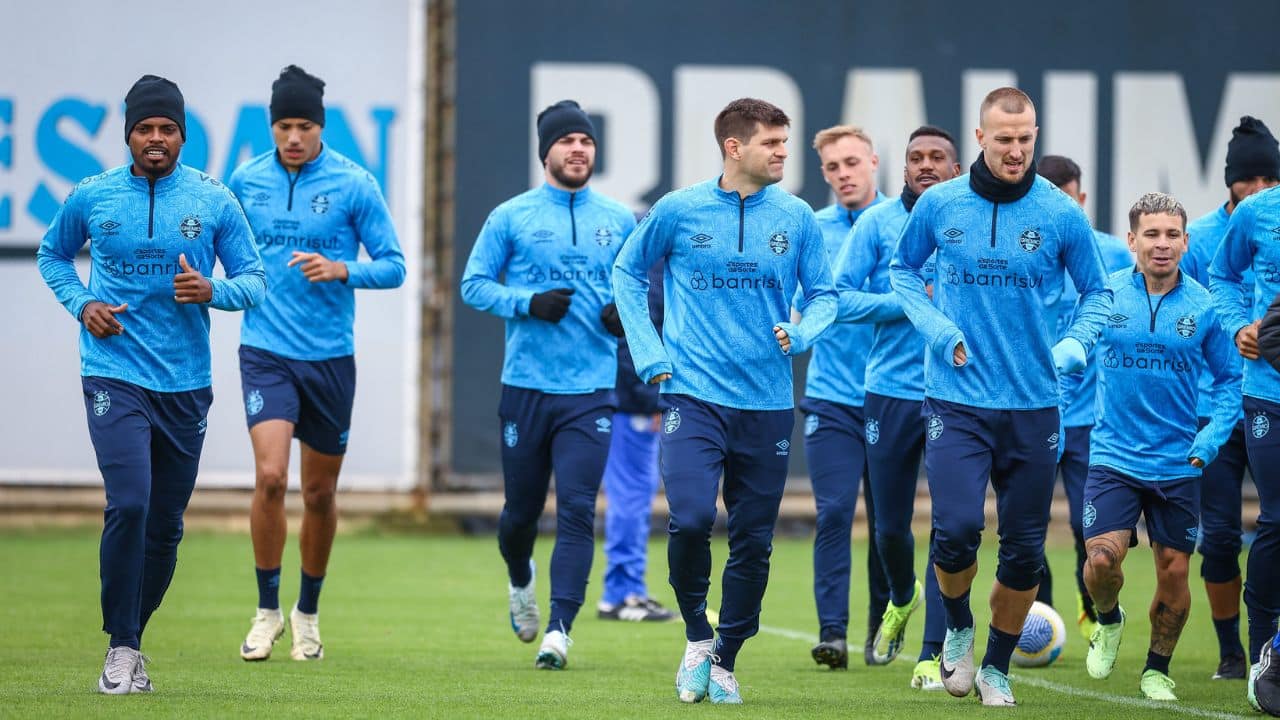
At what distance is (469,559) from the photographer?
1514 cm

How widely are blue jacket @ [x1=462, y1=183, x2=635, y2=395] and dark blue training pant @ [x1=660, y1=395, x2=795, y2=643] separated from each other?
1.56 m

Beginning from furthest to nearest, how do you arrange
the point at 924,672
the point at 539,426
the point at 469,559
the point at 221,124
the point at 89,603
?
the point at 221,124
the point at 469,559
the point at 89,603
the point at 539,426
the point at 924,672

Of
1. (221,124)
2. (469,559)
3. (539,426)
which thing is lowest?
(469,559)

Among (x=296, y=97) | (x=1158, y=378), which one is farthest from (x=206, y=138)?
(x=1158, y=378)

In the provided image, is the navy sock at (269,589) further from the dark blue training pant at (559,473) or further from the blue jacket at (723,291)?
the blue jacket at (723,291)

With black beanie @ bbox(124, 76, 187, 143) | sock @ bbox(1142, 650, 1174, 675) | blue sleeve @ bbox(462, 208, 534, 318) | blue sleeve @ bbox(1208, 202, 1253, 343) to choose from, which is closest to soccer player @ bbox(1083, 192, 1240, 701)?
sock @ bbox(1142, 650, 1174, 675)

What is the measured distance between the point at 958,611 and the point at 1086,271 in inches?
57.5

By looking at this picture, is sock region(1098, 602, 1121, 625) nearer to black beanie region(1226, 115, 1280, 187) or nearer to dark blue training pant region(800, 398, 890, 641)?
dark blue training pant region(800, 398, 890, 641)

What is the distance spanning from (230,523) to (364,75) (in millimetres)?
4157

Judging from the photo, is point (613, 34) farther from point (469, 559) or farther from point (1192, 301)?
point (1192, 301)

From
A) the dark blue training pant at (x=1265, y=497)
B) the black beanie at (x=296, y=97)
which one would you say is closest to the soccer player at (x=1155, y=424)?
the dark blue training pant at (x=1265, y=497)

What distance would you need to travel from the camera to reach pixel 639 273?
306 inches

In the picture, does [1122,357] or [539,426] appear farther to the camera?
[539,426]

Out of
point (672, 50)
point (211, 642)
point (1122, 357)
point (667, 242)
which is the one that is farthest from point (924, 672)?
point (672, 50)
